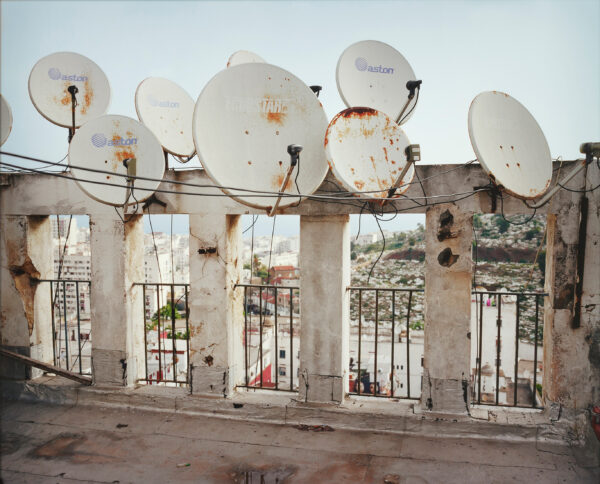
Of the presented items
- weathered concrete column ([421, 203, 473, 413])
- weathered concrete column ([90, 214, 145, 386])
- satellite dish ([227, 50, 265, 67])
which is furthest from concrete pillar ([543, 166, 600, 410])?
weathered concrete column ([90, 214, 145, 386])

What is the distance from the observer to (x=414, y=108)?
4961 mm

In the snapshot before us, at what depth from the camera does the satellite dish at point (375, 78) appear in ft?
15.5

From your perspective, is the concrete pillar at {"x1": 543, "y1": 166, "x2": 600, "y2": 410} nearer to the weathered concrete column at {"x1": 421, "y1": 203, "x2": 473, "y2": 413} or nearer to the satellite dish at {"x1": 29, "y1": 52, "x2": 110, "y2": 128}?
the weathered concrete column at {"x1": 421, "y1": 203, "x2": 473, "y2": 413}

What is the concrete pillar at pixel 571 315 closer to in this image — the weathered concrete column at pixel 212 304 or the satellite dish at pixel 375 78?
the satellite dish at pixel 375 78

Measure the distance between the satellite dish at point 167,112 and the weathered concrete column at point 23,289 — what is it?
2.15 m

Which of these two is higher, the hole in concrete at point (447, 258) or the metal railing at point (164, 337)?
the hole in concrete at point (447, 258)

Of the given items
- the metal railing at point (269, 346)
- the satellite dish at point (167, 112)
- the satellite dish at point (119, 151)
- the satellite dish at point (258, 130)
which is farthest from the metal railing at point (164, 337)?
the satellite dish at point (258, 130)

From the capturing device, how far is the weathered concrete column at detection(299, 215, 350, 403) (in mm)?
4852

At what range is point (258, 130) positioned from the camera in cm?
396

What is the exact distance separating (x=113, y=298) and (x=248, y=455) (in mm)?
2663

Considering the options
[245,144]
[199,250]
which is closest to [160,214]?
[199,250]

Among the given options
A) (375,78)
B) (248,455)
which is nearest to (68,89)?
(375,78)

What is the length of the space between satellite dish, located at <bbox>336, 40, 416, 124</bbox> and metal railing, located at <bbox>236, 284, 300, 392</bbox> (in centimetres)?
237

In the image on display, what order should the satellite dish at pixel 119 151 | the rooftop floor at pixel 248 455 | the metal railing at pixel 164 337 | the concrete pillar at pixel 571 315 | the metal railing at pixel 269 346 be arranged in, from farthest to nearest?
the metal railing at pixel 164 337, the metal railing at pixel 269 346, the satellite dish at pixel 119 151, the concrete pillar at pixel 571 315, the rooftop floor at pixel 248 455
